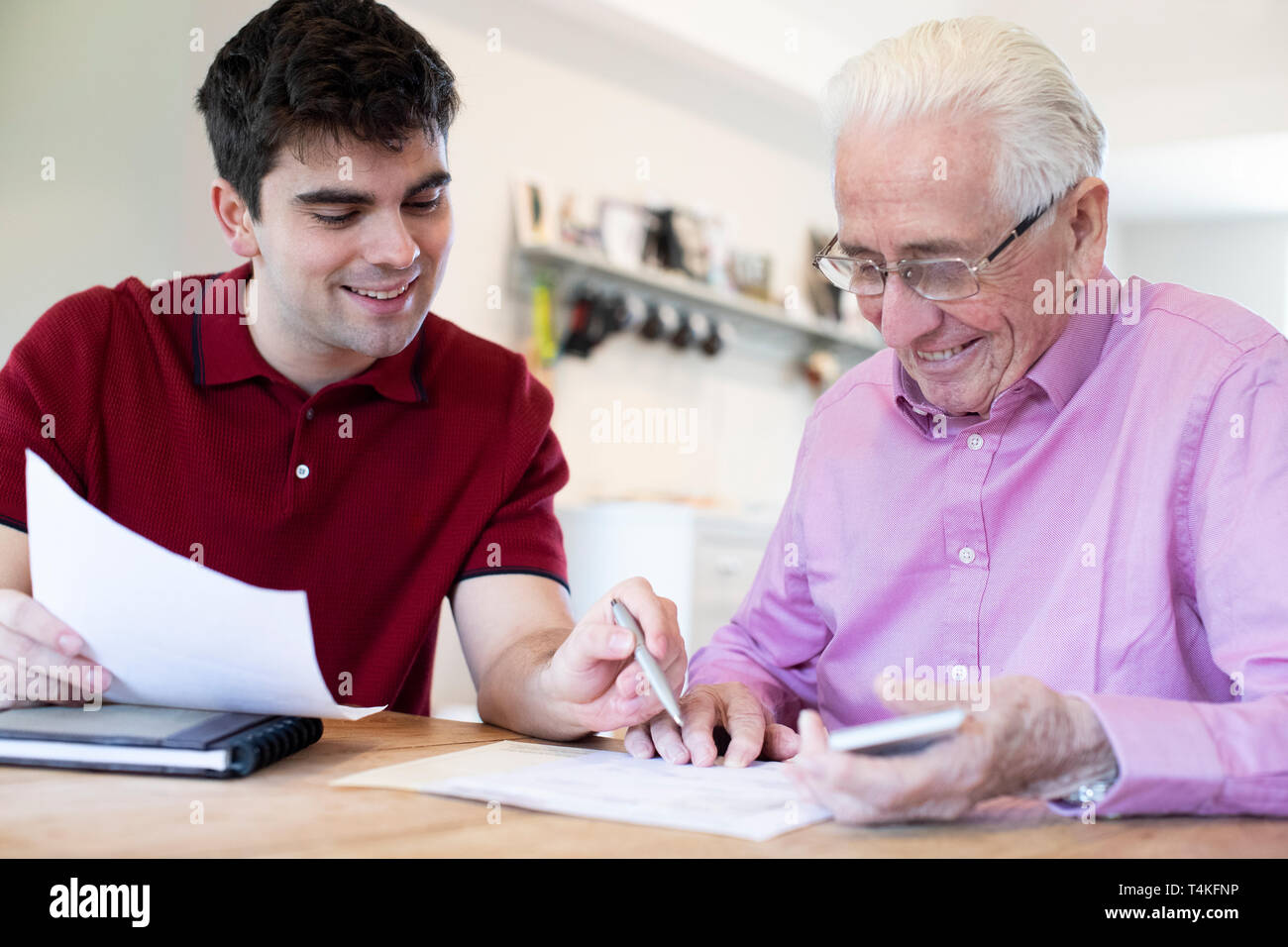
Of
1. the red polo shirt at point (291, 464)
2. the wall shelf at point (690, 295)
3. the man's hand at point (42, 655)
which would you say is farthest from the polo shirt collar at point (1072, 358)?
the wall shelf at point (690, 295)

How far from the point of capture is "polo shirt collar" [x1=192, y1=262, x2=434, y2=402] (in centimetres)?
160

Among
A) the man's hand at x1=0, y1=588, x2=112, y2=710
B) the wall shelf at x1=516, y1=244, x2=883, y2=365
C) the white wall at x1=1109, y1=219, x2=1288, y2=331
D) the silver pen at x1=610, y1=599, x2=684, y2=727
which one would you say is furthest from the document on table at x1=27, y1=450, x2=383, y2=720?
the white wall at x1=1109, y1=219, x2=1288, y2=331

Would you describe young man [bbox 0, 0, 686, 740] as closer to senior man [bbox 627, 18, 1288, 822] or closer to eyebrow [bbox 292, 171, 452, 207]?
eyebrow [bbox 292, 171, 452, 207]

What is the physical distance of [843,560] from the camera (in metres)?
1.41

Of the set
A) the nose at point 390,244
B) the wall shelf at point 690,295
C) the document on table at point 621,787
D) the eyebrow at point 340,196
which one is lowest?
the document on table at point 621,787

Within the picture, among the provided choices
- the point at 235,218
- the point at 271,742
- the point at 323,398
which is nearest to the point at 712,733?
the point at 271,742

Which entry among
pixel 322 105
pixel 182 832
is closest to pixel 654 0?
pixel 322 105

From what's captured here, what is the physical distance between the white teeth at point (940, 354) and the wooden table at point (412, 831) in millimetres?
530

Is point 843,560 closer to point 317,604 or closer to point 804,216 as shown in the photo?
point 317,604

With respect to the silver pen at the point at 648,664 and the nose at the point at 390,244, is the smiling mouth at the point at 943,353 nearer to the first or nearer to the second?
the silver pen at the point at 648,664

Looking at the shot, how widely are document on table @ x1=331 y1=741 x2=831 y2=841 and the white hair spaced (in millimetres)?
619

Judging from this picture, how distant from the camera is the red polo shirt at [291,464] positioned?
5.06ft
